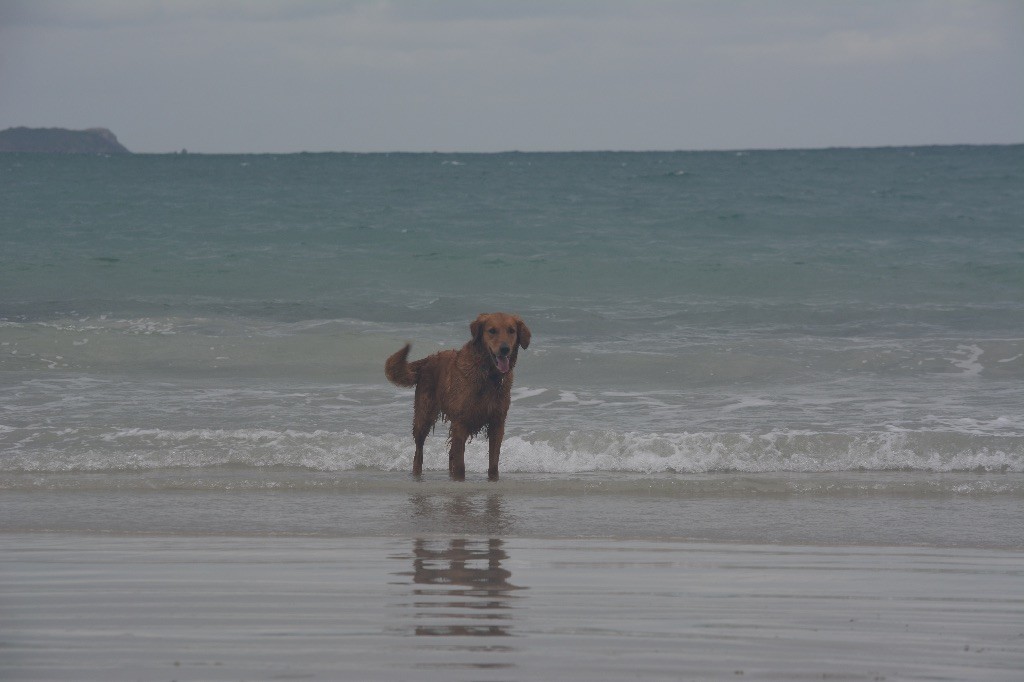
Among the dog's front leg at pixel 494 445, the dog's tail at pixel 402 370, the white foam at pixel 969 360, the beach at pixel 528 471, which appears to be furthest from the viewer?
the white foam at pixel 969 360

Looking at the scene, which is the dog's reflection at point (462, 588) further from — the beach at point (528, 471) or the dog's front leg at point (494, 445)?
the dog's front leg at point (494, 445)

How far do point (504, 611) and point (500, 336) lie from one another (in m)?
3.50

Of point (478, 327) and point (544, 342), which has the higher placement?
point (478, 327)

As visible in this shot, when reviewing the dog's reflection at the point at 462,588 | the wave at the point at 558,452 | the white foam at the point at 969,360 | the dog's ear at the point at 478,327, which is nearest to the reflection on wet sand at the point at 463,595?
the dog's reflection at the point at 462,588

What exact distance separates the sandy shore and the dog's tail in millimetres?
2603

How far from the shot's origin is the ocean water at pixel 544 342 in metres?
8.36

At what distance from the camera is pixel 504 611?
433cm

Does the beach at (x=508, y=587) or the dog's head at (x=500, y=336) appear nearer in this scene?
the beach at (x=508, y=587)

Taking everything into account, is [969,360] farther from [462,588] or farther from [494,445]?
[462,588]

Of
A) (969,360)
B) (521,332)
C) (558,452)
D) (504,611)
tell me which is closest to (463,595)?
(504,611)

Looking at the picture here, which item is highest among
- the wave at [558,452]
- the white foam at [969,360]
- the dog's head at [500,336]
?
the dog's head at [500,336]

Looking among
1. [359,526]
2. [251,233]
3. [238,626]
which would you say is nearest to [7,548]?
[359,526]

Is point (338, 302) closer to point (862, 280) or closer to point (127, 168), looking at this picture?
point (862, 280)

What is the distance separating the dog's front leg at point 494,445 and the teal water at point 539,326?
0.52 metres
